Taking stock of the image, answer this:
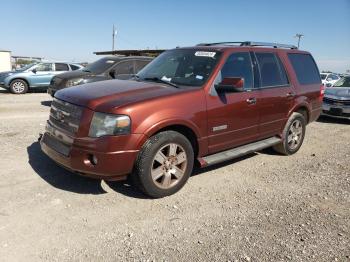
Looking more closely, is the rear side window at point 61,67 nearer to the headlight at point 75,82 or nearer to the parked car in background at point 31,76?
the parked car in background at point 31,76

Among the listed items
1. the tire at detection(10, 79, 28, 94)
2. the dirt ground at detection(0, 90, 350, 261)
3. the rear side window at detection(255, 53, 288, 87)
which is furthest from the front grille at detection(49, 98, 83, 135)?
the tire at detection(10, 79, 28, 94)

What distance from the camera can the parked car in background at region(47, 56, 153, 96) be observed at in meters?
10.9

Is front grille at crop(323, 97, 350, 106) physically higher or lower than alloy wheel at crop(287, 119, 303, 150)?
higher

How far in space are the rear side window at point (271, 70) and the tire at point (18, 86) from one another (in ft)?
43.4

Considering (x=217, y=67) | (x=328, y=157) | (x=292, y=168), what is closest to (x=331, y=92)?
(x=328, y=157)

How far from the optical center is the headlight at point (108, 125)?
3889 millimetres

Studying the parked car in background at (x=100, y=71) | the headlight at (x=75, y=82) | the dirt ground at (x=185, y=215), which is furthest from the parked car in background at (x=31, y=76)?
the dirt ground at (x=185, y=215)

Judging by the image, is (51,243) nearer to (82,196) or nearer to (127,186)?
(82,196)

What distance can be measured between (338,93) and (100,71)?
739 centimetres

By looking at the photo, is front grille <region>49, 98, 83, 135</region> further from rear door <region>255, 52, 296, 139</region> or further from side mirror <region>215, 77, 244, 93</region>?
rear door <region>255, 52, 296, 139</region>

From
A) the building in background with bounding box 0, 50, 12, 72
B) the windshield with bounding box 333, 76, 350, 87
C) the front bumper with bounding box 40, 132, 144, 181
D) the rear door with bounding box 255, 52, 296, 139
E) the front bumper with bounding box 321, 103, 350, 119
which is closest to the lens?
the front bumper with bounding box 40, 132, 144, 181

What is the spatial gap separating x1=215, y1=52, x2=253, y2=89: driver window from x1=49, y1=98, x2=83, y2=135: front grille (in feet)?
6.41

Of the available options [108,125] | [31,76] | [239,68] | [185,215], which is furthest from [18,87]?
[185,215]

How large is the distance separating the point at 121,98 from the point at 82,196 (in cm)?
130
